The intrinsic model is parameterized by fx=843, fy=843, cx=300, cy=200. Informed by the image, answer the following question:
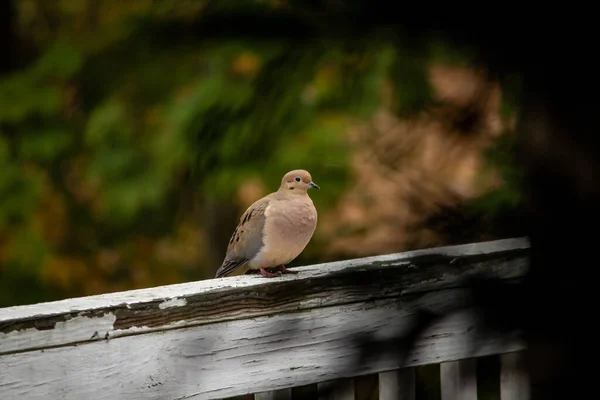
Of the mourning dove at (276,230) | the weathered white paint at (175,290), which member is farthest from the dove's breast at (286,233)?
the weathered white paint at (175,290)

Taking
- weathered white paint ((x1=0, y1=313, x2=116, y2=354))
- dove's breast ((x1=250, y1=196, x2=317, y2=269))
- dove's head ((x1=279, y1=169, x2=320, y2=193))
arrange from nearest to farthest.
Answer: weathered white paint ((x1=0, y1=313, x2=116, y2=354)) < dove's breast ((x1=250, y1=196, x2=317, y2=269)) < dove's head ((x1=279, y1=169, x2=320, y2=193))

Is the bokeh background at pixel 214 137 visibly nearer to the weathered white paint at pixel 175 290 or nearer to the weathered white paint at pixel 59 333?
the weathered white paint at pixel 175 290

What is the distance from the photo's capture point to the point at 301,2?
0.79 metres

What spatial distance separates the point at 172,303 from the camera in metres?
1.59

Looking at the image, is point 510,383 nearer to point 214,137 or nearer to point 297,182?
point 297,182

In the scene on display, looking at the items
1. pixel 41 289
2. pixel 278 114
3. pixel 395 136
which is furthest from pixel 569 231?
pixel 41 289

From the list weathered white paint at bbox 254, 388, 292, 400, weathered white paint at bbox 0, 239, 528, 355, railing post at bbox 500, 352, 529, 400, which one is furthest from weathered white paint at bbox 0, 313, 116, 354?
railing post at bbox 500, 352, 529, 400

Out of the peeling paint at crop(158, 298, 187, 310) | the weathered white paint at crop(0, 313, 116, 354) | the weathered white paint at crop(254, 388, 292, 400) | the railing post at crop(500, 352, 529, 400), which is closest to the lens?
the weathered white paint at crop(0, 313, 116, 354)

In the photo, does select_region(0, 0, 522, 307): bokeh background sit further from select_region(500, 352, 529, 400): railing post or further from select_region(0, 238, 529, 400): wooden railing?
select_region(500, 352, 529, 400): railing post

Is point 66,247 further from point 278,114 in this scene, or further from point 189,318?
point 278,114

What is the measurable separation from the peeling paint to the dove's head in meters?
0.66

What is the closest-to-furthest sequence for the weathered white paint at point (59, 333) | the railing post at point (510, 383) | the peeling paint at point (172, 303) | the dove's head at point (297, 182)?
1. the weathered white paint at point (59, 333)
2. the peeling paint at point (172, 303)
3. the railing post at point (510, 383)
4. the dove's head at point (297, 182)

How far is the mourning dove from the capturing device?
2059mm

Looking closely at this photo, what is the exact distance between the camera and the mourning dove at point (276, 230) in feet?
6.75
